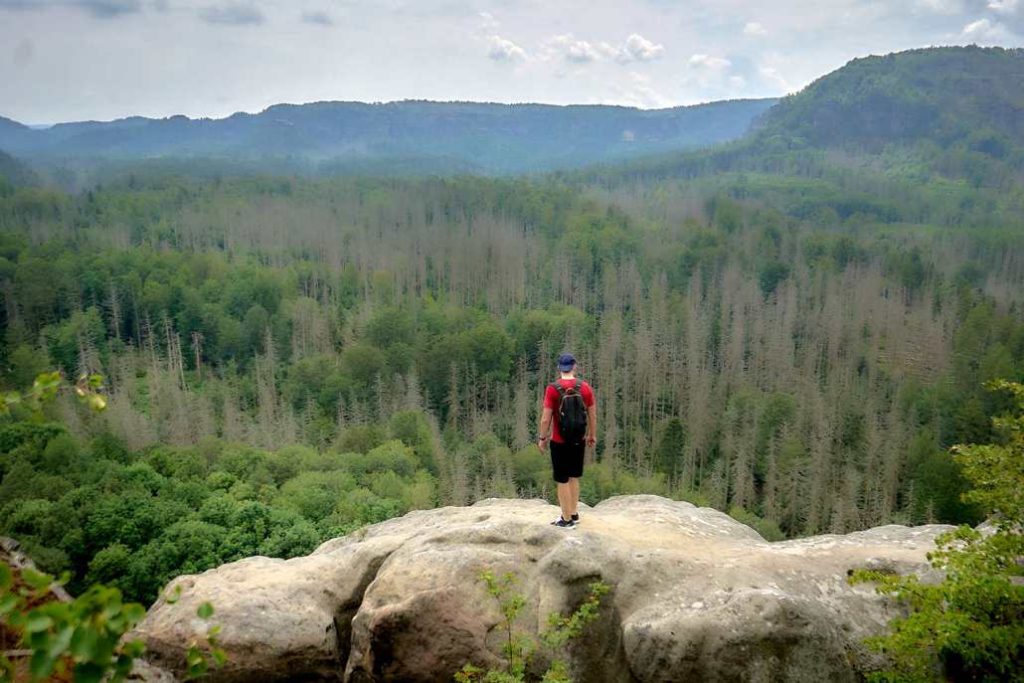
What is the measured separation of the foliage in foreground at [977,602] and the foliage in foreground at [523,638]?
4620 mm

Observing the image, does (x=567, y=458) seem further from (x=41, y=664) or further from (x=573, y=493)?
(x=41, y=664)

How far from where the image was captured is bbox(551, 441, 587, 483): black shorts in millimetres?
14883

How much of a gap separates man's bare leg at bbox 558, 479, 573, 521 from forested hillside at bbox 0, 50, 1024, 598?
19973 mm

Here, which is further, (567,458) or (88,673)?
(567,458)

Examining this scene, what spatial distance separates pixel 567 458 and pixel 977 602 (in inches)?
284

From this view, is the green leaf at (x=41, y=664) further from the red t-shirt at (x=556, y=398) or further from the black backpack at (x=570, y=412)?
the black backpack at (x=570, y=412)

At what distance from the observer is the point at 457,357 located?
259 ft

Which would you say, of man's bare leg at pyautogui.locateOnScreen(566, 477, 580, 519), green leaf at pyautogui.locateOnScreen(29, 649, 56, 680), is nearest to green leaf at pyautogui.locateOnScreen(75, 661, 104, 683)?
green leaf at pyautogui.locateOnScreen(29, 649, 56, 680)

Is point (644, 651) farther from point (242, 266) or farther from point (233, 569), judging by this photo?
point (242, 266)

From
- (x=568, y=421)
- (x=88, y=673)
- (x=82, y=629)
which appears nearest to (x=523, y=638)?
(x=568, y=421)

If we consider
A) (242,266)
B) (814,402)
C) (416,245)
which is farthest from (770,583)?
(416,245)

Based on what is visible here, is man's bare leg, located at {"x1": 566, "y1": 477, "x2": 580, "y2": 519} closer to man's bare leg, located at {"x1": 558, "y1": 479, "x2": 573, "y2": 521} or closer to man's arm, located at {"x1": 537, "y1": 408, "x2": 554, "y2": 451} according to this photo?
man's bare leg, located at {"x1": 558, "y1": 479, "x2": 573, "y2": 521}

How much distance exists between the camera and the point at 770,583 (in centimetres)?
1374

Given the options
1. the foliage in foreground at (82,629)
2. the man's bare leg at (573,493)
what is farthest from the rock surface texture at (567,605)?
the foliage in foreground at (82,629)
